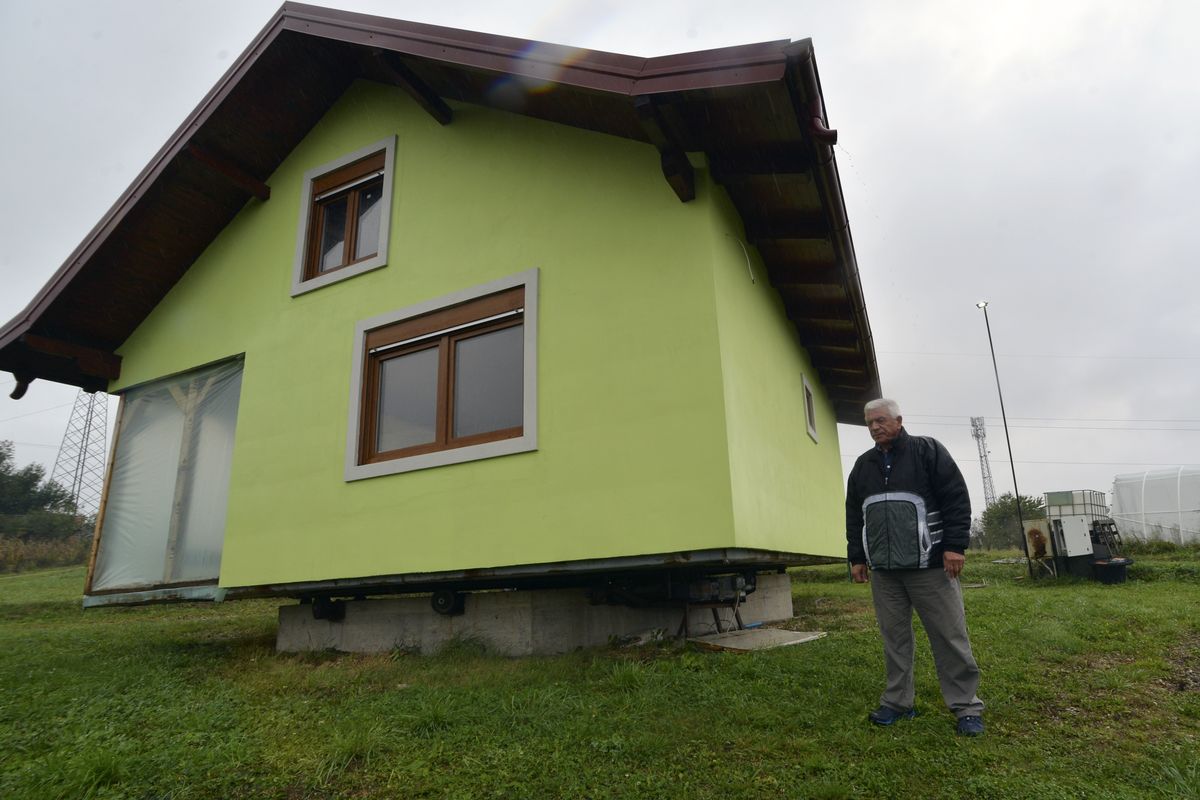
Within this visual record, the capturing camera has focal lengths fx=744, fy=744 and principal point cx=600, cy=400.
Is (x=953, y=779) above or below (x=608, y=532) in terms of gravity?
below

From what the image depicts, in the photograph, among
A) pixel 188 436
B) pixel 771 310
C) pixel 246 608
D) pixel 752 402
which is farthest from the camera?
pixel 246 608

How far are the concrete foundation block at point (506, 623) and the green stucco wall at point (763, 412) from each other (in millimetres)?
1354

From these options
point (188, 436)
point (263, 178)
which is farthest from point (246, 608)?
point (263, 178)

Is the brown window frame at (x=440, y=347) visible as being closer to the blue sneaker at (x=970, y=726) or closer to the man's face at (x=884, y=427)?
the man's face at (x=884, y=427)

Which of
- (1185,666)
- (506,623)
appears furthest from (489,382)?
(1185,666)

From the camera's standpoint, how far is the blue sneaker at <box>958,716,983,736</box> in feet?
12.7

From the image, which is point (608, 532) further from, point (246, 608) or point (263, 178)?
point (246, 608)

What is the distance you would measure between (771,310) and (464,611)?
15.0 feet

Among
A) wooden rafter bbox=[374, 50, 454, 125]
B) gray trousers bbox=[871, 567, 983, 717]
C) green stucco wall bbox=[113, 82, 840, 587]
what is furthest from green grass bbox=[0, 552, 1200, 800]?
wooden rafter bbox=[374, 50, 454, 125]

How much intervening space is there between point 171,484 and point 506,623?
5083mm

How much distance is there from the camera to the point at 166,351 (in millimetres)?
9406

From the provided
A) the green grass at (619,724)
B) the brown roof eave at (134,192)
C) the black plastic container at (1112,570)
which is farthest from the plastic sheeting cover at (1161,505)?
the brown roof eave at (134,192)

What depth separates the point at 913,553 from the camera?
419 centimetres

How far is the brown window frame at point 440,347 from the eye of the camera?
6.85m
